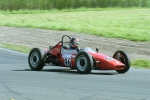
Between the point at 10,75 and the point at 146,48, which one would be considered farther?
the point at 146,48

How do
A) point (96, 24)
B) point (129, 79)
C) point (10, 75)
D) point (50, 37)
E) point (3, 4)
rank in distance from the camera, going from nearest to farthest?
point (129, 79) → point (10, 75) → point (50, 37) → point (96, 24) → point (3, 4)

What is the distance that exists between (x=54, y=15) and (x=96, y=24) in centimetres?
867

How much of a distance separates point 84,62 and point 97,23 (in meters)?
22.0

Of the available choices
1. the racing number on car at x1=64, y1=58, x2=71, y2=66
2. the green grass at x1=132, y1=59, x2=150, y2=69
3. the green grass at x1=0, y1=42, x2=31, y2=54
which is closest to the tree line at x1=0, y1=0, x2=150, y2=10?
the green grass at x1=0, y1=42, x2=31, y2=54

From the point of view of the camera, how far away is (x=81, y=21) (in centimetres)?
3656

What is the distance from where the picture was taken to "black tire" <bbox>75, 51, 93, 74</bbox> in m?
12.6

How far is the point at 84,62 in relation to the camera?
1284 cm

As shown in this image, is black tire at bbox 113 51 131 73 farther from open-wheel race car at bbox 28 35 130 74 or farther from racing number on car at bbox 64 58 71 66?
racing number on car at bbox 64 58 71 66

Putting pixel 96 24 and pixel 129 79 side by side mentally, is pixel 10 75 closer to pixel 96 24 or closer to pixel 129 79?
pixel 129 79

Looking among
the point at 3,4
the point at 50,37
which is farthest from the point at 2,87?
the point at 3,4

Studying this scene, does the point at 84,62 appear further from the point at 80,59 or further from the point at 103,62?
the point at 103,62

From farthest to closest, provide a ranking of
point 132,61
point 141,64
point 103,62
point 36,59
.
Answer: point 132,61
point 141,64
point 36,59
point 103,62

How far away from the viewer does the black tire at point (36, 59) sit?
563 inches

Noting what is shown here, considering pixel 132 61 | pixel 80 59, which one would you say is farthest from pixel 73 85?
pixel 132 61
